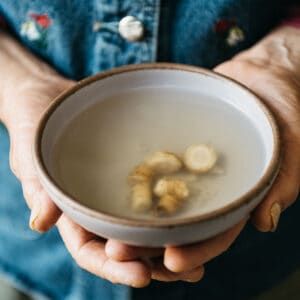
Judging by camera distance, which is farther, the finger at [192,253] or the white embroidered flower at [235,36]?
the white embroidered flower at [235,36]

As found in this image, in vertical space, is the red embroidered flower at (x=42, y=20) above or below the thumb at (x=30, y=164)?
above

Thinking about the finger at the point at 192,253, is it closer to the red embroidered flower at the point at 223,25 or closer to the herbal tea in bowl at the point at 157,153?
the herbal tea in bowl at the point at 157,153

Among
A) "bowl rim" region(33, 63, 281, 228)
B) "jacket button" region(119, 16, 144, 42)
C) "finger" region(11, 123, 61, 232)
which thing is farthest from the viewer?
"jacket button" region(119, 16, 144, 42)

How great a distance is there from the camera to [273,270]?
2.90 ft

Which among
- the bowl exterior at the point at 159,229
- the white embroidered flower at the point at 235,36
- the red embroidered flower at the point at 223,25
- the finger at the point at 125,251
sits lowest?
the finger at the point at 125,251

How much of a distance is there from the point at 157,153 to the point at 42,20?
29 cm

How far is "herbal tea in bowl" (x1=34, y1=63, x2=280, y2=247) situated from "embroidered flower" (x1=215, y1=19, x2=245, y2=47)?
0.14 metres

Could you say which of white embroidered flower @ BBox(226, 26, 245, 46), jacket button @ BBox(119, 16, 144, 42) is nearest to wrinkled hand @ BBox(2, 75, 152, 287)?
jacket button @ BBox(119, 16, 144, 42)

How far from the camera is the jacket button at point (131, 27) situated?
2.50 feet

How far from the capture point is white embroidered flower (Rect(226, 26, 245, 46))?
2.64 feet

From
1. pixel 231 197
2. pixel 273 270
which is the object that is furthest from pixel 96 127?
pixel 273 270

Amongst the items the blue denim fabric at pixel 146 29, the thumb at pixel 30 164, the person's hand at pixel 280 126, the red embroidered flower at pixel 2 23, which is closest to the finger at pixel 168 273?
the person's hand at pixel 280 126

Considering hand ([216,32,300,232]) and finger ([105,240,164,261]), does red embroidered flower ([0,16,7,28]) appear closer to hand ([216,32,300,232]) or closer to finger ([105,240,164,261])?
hand ([216,32,300,232])

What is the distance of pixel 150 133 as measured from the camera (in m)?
0.66
